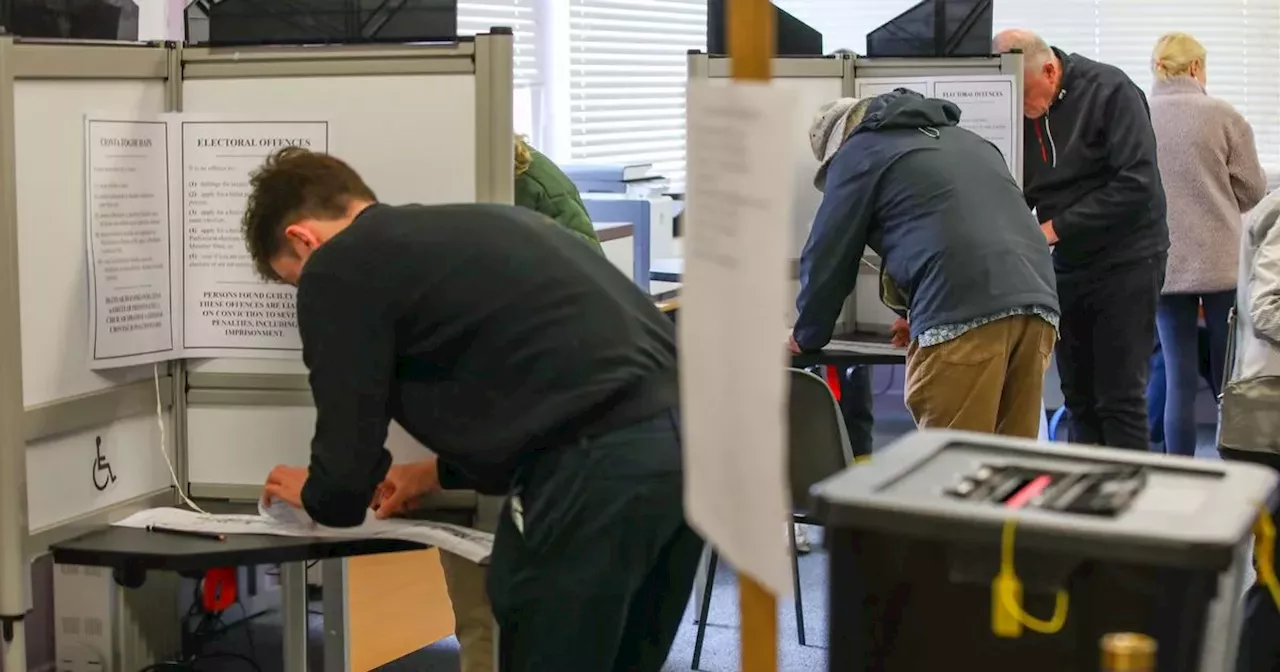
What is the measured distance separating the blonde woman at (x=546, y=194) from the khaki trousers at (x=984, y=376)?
2.32 feet

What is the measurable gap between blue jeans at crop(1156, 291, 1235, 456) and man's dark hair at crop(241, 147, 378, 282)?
10.8 ft

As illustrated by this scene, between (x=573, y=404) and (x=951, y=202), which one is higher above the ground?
(x=951, y=202)

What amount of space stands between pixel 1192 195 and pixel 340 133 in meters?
3.26

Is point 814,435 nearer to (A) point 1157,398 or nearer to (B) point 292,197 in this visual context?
(B) point 292,197

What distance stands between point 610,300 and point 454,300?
184mm

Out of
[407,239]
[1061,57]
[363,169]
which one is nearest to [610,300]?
[407,239]

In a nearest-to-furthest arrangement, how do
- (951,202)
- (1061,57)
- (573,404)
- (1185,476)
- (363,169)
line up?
(1185,476) < (573,404) < (363,169) < (951,202) < (1061,57)

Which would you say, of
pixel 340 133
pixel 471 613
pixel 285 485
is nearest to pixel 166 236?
pixel 340 133

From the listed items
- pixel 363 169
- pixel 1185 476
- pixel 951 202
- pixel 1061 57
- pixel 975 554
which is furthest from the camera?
pixel 1061 57

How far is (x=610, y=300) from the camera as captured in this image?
176cm

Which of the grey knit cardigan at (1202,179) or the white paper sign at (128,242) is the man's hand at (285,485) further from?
the grey knit cardigan at (1202,179)

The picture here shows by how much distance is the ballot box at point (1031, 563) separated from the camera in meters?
1.06

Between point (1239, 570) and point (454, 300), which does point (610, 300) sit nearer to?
point (454, 300)

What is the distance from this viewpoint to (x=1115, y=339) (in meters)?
3.83
